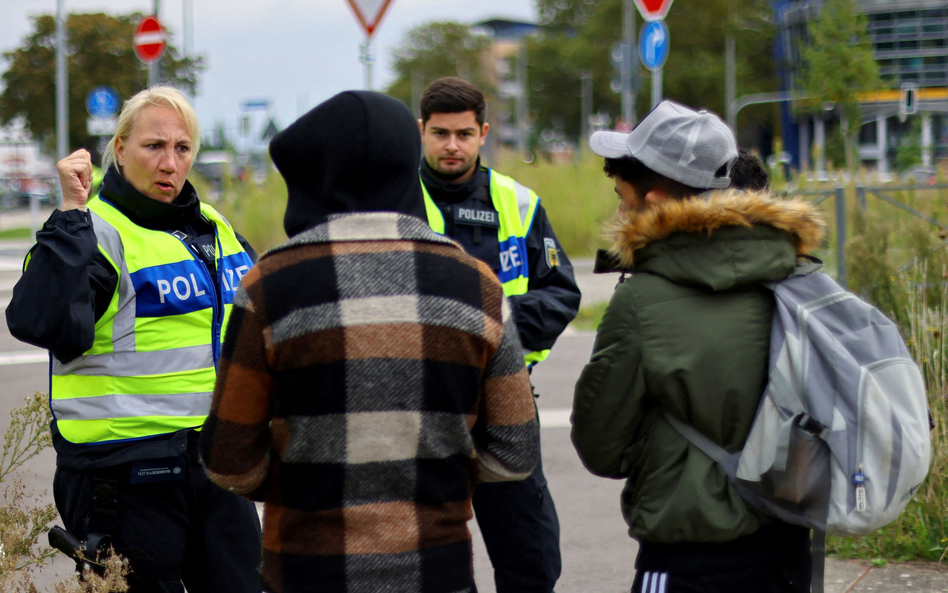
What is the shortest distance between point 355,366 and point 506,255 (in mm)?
1776

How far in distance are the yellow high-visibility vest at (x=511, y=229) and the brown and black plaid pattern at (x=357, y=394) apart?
1.60 metres

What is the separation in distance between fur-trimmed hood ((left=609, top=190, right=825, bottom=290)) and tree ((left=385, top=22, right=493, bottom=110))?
70.3m

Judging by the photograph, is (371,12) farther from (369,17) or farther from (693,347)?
(693,347)

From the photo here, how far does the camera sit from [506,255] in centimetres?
344

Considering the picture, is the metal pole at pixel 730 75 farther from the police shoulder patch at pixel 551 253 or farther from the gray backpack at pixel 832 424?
the gray backpack at pixel 832 424

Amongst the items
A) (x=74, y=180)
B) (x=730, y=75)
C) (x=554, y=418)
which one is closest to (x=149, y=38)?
(x=554, y=418)

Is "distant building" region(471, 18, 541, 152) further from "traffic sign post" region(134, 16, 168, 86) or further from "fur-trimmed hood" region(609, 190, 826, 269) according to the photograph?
"fur-trimmed hood" region(609, 190, 826, 269)

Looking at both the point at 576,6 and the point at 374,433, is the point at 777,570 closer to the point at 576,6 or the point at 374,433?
the point at 374,433

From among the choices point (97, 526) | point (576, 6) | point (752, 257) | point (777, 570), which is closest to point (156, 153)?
point (97, 526)

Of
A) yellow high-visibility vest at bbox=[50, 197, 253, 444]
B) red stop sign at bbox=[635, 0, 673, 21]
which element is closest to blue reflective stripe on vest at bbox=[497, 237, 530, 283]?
yellow high-visibility vest at bbox=[50, 197, 253, 444]

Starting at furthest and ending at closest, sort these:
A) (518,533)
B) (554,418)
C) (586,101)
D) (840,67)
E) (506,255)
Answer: (586,101) → (840,67) → (554,418) → (506,255) → (518,533)

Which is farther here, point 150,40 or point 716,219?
point 150,40

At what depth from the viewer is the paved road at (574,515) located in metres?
3.93

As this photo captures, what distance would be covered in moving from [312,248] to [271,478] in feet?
1.52
